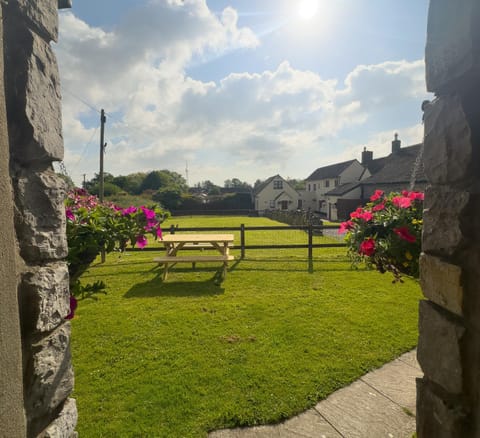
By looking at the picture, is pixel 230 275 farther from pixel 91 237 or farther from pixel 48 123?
pixel 48 123

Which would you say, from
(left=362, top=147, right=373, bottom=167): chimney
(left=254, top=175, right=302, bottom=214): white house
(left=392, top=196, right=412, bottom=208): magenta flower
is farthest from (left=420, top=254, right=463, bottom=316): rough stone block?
(left=254, top=175, right=302, bottom=214): white house

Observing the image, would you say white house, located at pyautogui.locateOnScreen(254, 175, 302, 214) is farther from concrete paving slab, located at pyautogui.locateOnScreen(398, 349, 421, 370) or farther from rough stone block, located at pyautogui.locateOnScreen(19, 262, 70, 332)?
rough stone block, located at pyautogui.locateOnScreen(19, 262, 70, 332)

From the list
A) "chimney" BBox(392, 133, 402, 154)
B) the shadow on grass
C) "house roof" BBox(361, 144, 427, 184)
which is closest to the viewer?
the shadow on grass

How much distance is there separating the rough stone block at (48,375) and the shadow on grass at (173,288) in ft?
14.7

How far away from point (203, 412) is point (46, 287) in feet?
6.94

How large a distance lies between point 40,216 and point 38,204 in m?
0.05

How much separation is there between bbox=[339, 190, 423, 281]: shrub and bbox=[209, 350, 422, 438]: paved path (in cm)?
133

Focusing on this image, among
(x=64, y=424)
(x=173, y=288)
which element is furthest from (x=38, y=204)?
(x=173, y=288)

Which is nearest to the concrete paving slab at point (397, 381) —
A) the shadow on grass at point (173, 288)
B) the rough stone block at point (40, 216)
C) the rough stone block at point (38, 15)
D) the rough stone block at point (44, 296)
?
the rough stone block at point (44, 296)

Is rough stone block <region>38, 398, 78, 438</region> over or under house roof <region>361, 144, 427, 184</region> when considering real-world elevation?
under

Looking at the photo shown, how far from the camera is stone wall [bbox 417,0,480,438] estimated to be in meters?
1.17

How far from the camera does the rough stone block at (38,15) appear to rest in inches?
42.8

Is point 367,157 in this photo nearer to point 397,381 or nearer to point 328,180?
point 328,180

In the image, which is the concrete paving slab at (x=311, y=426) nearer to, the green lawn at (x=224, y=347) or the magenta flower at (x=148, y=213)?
the green lawn at (x=224, y=347)
